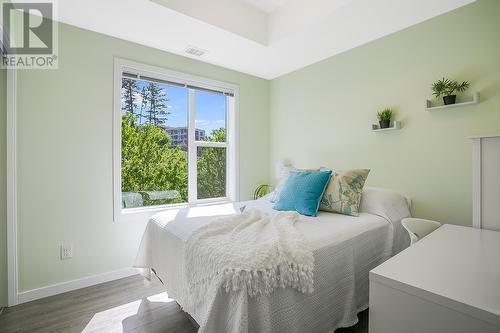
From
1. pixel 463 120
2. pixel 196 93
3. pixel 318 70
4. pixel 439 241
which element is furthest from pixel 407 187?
pixel 196 93

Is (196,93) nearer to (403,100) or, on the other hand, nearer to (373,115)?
(373,115)

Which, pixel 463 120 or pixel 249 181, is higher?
pixel 463 120

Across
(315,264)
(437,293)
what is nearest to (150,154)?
(315,264)

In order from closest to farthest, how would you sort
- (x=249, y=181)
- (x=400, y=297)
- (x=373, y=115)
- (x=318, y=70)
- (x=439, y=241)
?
1. (x=400, y=297)
2. (x=439, y=241)
3. (x=373, y=115)
4. (x=318, y=70)
5. (x=249, y=181)

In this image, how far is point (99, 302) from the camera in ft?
6.66

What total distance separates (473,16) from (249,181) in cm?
278

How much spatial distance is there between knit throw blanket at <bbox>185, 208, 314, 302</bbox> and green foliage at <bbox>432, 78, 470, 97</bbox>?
5.75 ft

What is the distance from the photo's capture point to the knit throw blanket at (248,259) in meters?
1.06

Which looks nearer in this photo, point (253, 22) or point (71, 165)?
point (71, 165)

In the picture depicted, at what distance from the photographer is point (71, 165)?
225 centimetres

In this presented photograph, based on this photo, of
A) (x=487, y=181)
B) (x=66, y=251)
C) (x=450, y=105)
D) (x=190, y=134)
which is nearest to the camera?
(x=487, y=181)

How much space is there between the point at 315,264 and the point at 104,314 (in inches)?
66.2

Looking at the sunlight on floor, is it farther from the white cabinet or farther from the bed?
the white cabinet

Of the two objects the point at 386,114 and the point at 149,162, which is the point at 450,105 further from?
the point at 149,162
